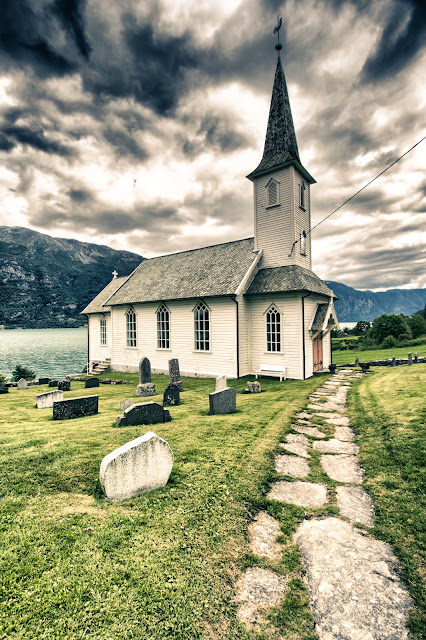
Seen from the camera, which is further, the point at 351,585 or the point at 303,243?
the point at 303,243

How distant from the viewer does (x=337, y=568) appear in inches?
136

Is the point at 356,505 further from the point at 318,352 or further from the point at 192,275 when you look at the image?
the point at 192,275

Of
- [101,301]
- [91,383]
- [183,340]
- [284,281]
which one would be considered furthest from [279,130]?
[101,301]

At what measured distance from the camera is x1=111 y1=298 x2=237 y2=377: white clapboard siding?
19.1 metres

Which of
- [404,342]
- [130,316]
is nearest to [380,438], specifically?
[130,316]

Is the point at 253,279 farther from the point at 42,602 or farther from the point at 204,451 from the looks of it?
the point at 42,602

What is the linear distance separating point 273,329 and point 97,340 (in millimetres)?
20686

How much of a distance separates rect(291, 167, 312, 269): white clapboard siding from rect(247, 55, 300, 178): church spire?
2.00 meters

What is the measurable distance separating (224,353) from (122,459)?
1489 cm

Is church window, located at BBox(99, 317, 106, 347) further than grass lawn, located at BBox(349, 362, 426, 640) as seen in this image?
Yes

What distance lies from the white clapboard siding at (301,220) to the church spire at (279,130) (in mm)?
2005

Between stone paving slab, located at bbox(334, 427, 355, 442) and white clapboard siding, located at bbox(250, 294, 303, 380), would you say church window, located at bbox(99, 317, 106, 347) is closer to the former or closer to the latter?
white clapboard siding, located at bbox(250, 294, 303, 380)

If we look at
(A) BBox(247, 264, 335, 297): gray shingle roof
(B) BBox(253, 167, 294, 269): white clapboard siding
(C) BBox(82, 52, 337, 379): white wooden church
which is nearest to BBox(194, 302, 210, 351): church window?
(C) BBox(82, 52, 337, 379): white wooden church

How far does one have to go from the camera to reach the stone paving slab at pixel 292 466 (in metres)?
5.91
